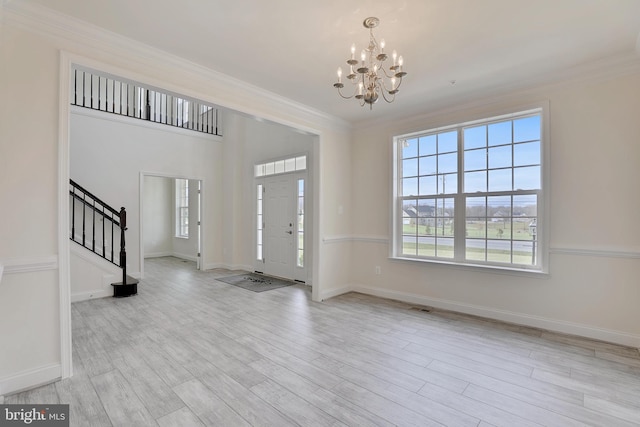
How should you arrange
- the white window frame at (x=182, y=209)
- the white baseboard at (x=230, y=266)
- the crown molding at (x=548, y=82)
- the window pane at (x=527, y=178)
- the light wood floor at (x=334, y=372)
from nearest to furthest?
the light wood floor at (x=334, y=372)
the crown molding at (x=548, y=82)
the window pane at (x=527, y=178)
the white baseboard at (x=230, y=266)
the white window frame at (x=182, y=209)

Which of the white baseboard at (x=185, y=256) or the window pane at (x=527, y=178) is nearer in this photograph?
the window pane at (x=527, y=178)

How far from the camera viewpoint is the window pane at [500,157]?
3715 millimetres

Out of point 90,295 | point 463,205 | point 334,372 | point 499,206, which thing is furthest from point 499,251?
point 90,295

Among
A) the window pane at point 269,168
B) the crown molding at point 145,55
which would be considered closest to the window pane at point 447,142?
the crown molding at point 145,55

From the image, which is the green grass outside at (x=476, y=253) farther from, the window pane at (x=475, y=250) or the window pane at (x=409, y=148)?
the window pane at (x=409, y=148)

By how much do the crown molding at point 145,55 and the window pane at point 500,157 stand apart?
2.50 m

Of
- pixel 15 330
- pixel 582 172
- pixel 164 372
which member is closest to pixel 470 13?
pixel 582 172

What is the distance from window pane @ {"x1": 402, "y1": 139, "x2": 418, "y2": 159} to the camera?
4.56m

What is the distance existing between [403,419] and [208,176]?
21.5 ft

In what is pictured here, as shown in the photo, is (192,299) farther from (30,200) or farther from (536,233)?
(536,233)

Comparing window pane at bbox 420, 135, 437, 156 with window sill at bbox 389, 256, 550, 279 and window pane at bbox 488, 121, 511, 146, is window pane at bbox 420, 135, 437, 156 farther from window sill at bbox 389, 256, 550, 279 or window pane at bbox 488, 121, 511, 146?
window sill at bbox 389, 256, 550, 279

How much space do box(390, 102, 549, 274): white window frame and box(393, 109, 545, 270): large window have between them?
1 cm

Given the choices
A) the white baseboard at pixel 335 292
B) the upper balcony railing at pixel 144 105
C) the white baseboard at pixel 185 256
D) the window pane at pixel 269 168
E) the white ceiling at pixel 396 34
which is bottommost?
the white baseboard at pixel 335 292

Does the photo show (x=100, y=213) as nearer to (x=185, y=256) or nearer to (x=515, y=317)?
(x=185, y=256)
